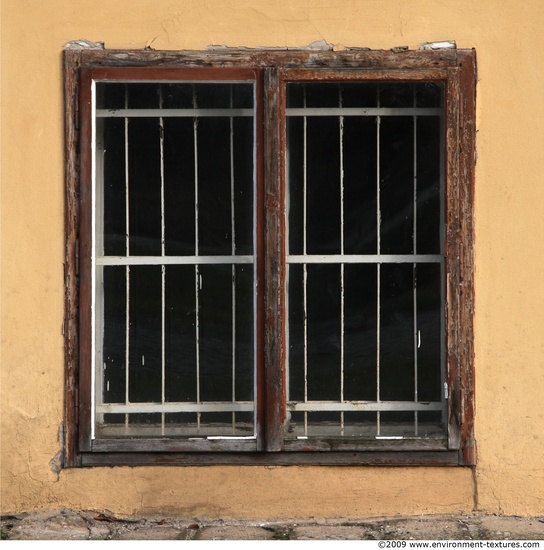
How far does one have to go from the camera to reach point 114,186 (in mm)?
4984

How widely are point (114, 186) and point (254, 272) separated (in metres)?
0.81

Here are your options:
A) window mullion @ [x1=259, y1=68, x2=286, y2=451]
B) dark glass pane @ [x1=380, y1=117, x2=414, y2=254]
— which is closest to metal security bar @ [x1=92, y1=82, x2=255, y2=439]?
window mullion @ [x1=259, y1=68, x2=286, y2=451]

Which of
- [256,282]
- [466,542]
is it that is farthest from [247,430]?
[466,542]

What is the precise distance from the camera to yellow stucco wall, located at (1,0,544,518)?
4.82 meters

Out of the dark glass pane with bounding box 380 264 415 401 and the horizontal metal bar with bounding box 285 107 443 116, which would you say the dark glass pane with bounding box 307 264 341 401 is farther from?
the horizontal metal bar with bounding box 285 107 443 116

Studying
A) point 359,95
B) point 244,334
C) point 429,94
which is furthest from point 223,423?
point 429,94

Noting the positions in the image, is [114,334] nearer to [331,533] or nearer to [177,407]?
[177,407]

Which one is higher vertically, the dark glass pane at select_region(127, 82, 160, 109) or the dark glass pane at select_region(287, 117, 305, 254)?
the dark glass pane at select_region(127, 82, 160, 109)

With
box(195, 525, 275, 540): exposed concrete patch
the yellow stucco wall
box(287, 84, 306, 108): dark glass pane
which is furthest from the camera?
box(287, 84, 306, 108): dark glass pane

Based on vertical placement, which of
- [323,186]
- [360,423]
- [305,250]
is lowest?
[360,423]

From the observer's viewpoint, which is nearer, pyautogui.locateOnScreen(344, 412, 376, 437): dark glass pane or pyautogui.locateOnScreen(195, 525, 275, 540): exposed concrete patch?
pyautogui.locateOnScreen(195, 525, 275, 540): exposed concrete patch

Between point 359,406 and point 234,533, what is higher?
point 359,406

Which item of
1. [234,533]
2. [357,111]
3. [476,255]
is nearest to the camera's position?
[234,533]

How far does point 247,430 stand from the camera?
16.3 ft
